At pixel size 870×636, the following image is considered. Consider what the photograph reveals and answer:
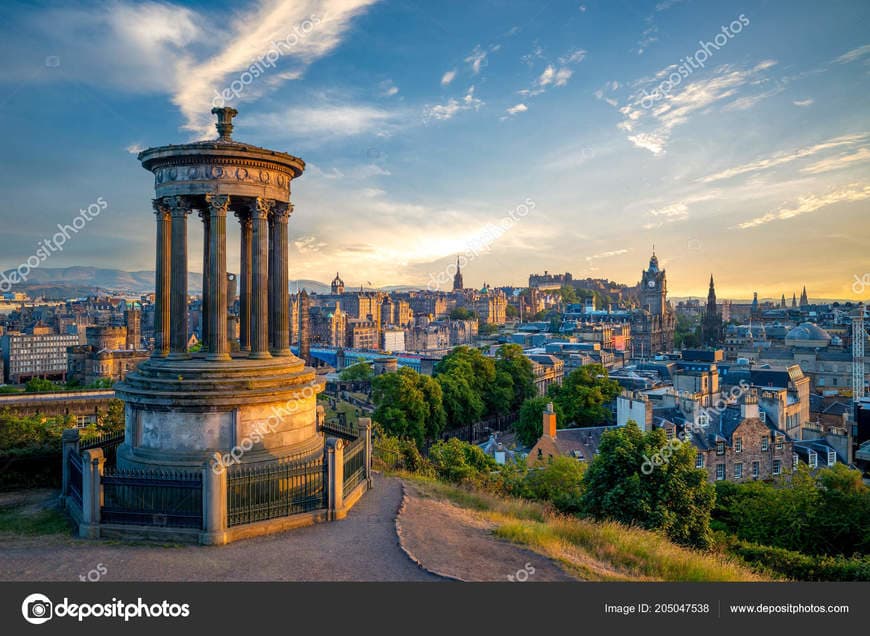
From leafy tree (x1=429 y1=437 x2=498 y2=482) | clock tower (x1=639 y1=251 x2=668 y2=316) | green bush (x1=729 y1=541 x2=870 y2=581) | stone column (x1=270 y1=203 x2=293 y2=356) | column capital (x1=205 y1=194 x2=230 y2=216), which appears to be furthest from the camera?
clock tower (x1=639 y1=251 x2=668 y2=316)

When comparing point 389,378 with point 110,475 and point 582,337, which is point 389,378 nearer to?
point 110,475

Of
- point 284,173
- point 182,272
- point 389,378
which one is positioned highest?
point 284,173

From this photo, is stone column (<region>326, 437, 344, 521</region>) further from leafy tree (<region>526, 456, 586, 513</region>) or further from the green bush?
the green bush

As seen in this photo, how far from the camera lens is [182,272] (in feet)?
54.9

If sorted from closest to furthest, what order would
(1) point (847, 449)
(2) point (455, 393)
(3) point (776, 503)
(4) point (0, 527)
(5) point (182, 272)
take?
(4) point (0, 527)
(5) point (182, 272)
(3) point (776, 503)
(1) point (847, 449)
(2) point (455, 393)

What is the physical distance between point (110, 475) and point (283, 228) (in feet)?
27.4

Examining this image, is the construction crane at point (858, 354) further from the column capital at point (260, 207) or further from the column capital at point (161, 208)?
the column capital at point (161, 208)

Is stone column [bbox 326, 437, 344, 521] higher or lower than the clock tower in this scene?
lower

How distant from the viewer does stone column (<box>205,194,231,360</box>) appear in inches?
640

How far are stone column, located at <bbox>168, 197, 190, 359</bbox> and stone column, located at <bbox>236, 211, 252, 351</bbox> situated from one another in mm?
1935

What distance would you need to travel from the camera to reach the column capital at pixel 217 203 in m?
16.4

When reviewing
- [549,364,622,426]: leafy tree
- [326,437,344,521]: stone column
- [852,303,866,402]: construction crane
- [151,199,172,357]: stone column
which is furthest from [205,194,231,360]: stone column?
[852,303,866,402]: construction crane
